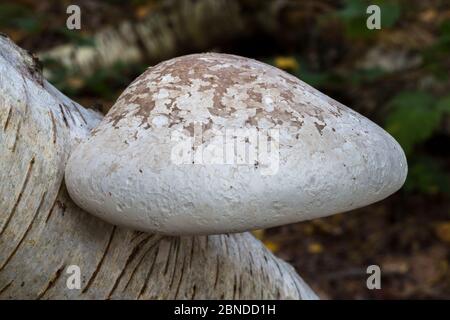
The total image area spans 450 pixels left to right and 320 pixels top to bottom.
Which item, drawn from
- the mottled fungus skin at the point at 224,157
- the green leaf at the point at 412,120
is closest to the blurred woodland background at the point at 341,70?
the green leaf at the point at 412,120

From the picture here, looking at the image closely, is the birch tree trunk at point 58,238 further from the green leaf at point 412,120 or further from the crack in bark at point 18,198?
the green leaf at point 412,120

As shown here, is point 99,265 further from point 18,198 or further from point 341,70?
point 341,70

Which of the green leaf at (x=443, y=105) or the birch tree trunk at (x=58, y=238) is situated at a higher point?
the green leaf at (x=443, y=105)

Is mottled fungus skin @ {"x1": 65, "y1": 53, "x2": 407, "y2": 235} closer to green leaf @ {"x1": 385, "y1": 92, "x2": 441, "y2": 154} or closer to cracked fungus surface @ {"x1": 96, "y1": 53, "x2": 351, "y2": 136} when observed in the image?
cracked fungus surface @ {"x1": 96, "y1": 53, "x2": 351, "y2": 136}

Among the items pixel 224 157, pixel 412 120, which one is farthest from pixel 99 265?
pixel 412 120

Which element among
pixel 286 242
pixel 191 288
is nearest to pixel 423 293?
pixel 286 242
